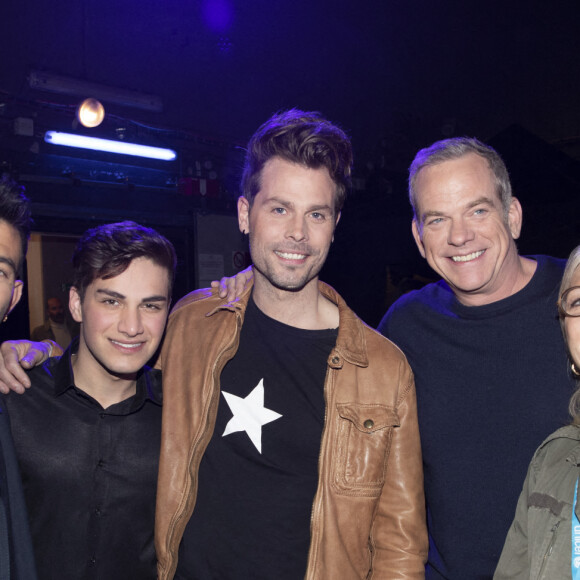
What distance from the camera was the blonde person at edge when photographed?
55.5 inches

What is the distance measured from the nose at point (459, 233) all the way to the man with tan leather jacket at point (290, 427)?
0.46 metres

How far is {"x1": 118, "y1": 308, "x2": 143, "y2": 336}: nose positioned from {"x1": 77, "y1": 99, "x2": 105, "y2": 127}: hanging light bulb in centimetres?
379

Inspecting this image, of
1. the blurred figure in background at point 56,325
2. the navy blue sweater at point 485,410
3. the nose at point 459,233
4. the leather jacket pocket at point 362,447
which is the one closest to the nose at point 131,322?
the leather jacket pocket at point 362,447

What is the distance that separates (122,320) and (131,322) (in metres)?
0.04

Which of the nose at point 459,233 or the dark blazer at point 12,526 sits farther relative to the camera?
the nose at point 459,233

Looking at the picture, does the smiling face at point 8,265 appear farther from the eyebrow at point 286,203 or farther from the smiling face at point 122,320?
the eyebrow at point 286,203

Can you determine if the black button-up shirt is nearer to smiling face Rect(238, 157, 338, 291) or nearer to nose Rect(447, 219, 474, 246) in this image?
smiling face Rect(238, 157, 338, 291)

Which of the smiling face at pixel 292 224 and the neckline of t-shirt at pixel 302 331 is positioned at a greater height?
the smiling face at pixel 292 224

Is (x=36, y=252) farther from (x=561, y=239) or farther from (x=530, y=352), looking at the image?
(x=561, y=239)

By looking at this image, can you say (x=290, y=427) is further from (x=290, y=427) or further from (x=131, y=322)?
(x=131, y=322)

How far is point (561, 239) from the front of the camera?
7.09 m

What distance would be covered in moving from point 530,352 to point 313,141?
1135 millimetres

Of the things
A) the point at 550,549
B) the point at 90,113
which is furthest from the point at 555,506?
the point at 90,113

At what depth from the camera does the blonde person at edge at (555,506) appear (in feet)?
4.63
